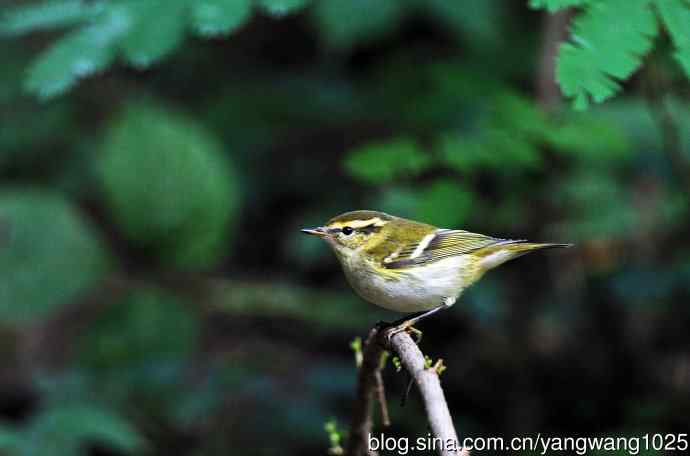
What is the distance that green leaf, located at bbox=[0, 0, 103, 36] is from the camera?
10.7ft

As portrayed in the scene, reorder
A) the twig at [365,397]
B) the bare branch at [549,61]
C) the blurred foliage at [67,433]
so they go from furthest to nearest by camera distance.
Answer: the bare branch at [549,61]
the blurred foliage at [67,433]
the twig at [365,397]

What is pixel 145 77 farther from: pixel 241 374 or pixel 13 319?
pixel 241 374

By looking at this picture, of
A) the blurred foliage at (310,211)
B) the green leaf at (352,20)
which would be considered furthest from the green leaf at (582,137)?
the green leaf at (352,20)

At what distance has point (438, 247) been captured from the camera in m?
2.55

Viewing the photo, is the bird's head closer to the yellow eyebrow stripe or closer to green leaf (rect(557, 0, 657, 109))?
the yellow eyebrow stripe

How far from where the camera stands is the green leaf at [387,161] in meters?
2.89

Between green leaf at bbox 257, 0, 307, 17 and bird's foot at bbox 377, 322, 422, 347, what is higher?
green leaf at bbox 257, 0, 307, 17

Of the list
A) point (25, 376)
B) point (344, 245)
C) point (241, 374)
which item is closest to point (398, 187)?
point (241, 374)

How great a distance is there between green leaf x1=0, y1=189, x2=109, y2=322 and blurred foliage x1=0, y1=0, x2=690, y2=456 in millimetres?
15

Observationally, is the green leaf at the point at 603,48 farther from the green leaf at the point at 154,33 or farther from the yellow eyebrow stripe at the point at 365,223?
the green leaf at the point at 154,33

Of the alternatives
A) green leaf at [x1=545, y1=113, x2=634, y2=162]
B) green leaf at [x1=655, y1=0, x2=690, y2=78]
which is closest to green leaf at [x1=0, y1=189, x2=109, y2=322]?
green leaf at [x1=545, y1=113, x2=634, y2=162]

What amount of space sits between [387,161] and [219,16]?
726 mm

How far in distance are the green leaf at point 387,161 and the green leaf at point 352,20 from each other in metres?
2.78

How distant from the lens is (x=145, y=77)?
861cm
